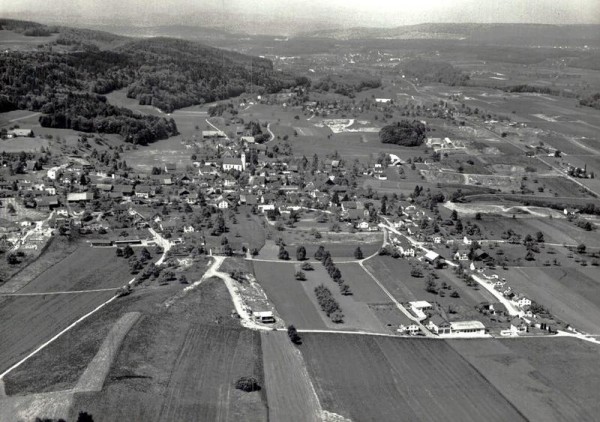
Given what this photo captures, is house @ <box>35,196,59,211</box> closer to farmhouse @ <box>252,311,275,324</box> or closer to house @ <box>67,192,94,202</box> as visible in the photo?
house @ <box>67,192,94,202</box>

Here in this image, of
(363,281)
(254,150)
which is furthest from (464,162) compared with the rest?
(363,281)

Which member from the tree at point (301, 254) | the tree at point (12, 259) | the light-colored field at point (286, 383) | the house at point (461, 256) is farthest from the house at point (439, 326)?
the tree at point (12, 259)

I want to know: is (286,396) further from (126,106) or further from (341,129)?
(126,106)

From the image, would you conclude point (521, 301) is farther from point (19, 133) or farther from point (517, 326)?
point (19, 133)

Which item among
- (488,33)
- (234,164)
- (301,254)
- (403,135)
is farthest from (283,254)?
(488,33)

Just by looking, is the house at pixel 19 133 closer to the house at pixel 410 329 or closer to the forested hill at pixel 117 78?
the forested hill at pixel 117 78
